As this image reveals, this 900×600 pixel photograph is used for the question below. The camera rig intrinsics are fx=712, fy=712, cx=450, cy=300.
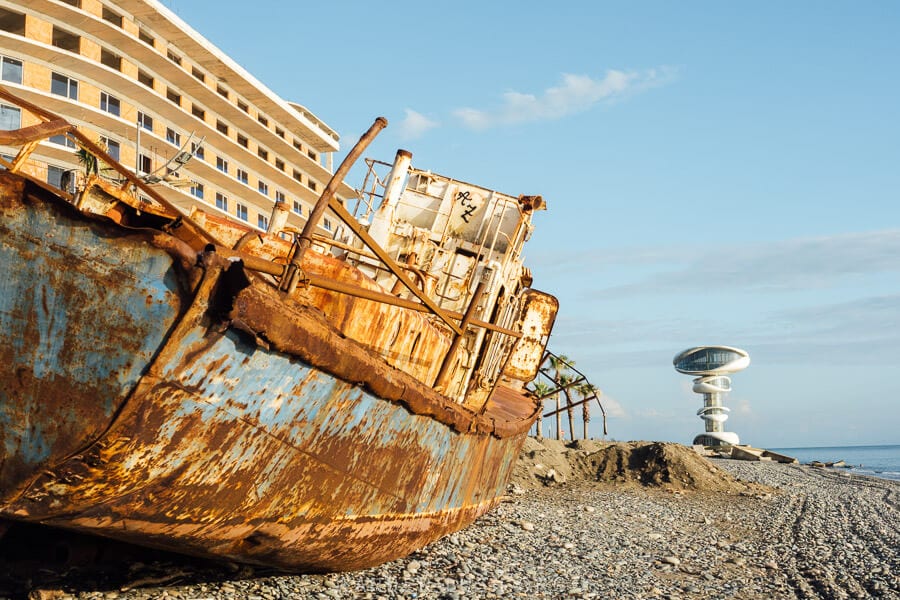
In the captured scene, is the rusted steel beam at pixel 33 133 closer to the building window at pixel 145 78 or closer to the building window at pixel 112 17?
the building window at pixel 112 17

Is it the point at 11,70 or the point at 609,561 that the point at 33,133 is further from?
the point at 11,70

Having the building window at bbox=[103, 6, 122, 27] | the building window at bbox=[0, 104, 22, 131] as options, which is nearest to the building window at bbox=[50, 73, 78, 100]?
the building window at bbox=[0, 104, 22, 131]

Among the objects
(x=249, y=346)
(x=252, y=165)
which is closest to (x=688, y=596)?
(x=249, y=346)

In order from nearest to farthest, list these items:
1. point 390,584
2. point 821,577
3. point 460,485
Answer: point 390,584
point 460,485
point 821,577

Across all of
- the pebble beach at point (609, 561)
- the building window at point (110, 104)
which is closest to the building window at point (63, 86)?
the building window at point (110, 104)

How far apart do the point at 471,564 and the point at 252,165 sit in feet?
147

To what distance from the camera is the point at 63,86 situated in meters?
35.2

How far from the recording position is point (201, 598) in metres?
5.84

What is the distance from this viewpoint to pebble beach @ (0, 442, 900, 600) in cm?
655

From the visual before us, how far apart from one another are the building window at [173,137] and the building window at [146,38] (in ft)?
15.6

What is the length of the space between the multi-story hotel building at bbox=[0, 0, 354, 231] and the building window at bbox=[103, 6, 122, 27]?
0.05 metres

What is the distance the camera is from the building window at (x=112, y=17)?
38281 mm

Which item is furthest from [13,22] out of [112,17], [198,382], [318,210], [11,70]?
[198,382]

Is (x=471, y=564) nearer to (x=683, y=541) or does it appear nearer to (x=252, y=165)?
(x=683, y=541)
